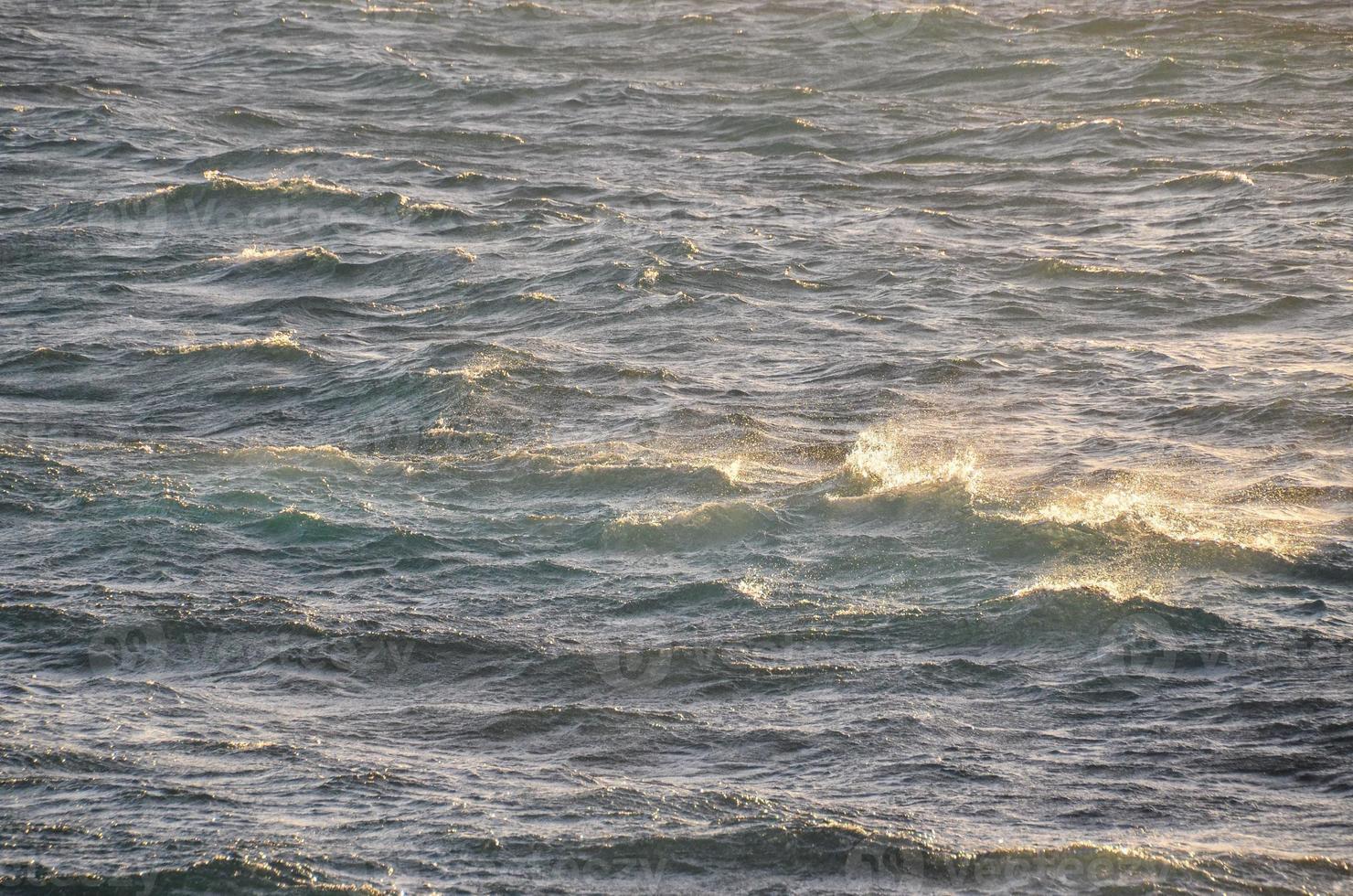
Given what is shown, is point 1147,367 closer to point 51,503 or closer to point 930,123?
point 51,503

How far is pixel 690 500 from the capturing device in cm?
1191

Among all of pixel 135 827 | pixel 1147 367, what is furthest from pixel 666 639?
pixel 1147 367

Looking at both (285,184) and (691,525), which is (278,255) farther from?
(691,525)

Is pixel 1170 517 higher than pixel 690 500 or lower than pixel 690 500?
higher

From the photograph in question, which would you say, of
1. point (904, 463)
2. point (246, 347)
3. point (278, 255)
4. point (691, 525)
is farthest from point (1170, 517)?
point (278, 255)

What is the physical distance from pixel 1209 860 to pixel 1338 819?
2.69 feet

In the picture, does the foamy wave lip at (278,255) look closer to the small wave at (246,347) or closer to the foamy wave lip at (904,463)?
the small wave at (246,347)

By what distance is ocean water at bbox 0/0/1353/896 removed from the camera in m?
7.48

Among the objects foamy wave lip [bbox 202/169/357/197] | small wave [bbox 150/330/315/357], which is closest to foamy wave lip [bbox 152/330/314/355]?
small wave [bbox 150/330/315/357]

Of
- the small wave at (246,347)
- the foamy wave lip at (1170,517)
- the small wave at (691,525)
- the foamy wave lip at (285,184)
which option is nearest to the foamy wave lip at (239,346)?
the small wave at (246,347)

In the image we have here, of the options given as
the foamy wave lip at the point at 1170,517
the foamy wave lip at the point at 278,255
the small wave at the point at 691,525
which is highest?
the foamy wave lip at the point at 1170,517

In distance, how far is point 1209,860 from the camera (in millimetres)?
6914

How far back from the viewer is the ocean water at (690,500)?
24.6ft

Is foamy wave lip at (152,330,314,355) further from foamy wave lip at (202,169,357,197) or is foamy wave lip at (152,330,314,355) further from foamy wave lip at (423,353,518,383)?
foamy wave lip at (202,169,357,197)
